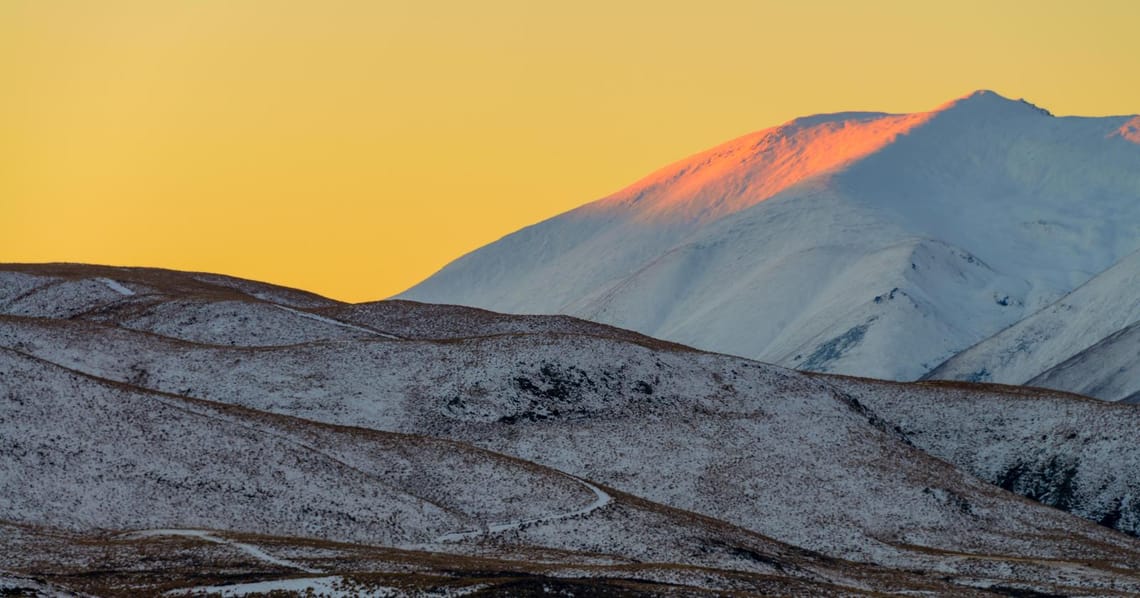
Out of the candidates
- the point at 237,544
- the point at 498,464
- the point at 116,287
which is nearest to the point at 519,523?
the point at 498,464

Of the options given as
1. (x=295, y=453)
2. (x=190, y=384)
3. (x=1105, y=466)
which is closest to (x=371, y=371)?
(x=190, y=384)

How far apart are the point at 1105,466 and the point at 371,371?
5152cm

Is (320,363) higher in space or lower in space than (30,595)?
higher

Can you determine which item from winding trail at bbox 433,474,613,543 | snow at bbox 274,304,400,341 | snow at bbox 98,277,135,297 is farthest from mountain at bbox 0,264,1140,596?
snow at bbox 274,304,400,341

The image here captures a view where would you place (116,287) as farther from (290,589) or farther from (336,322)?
(290,589)

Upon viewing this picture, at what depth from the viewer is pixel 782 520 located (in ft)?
387

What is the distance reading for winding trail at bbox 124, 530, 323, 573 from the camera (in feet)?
291

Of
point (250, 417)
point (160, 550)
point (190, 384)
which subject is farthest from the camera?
point (190, 384)

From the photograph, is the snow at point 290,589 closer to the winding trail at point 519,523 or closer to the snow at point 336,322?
the winding trail at point 519,523

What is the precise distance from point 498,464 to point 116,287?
6186cm

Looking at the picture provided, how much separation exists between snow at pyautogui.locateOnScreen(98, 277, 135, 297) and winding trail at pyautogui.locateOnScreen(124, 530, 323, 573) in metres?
68.6

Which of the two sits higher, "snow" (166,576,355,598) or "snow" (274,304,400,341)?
"snow" (274,304,400,341)

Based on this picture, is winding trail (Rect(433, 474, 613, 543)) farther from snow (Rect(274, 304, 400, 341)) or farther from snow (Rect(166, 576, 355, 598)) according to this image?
snow (Rect(274, 304, 400, 341))

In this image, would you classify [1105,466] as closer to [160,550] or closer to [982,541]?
[982,541]
